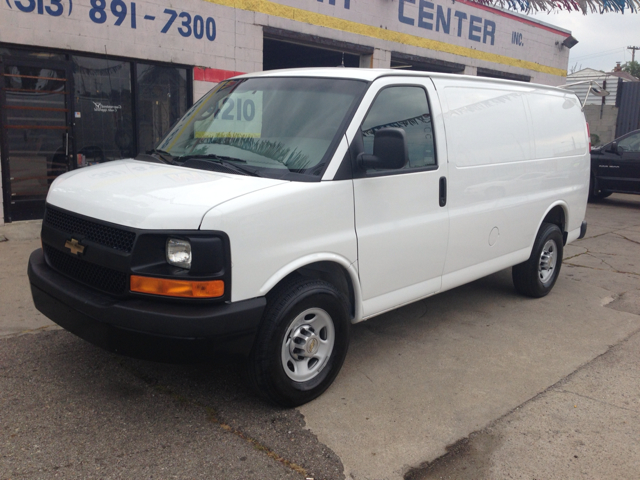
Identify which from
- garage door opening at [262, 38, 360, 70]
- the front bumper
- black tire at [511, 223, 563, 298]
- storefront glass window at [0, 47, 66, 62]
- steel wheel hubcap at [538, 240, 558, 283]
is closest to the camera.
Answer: the front bumper

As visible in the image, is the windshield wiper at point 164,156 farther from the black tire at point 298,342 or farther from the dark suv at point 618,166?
the dark suv at point 618,166

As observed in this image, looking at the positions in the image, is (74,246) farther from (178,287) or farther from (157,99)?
(157,99)

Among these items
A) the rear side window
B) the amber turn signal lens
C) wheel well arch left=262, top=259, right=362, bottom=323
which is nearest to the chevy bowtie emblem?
the amber turn signal lens

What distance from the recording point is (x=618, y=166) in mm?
13211

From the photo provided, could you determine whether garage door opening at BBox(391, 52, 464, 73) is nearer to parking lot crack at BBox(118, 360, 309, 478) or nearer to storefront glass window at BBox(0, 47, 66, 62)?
storefront glass window at BBox(0, 47, 66, 62)

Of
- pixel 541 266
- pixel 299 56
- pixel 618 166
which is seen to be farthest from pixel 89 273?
pixel 299 56

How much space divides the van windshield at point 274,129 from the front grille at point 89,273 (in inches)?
37.8

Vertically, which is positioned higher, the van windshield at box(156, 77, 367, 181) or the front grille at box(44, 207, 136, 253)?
the van windshield at box(156, 77, 367, 181)

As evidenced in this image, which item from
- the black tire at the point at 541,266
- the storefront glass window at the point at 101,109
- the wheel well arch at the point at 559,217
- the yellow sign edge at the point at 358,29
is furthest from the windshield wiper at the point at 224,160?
the yellow sign edge at the point at 358,29

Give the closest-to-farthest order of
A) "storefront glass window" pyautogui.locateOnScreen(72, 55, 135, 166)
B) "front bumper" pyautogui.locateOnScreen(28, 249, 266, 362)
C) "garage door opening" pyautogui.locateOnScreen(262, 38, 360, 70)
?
"front bumper" pyautogui.locateOnScreen(28, 249, 266, 362) < "storefront glass window" pyautogui.locateOnScreen(72, 55, 135, 166) < "garage door opening" pyautogui.locateOnScreen(262, 38, 360, 70)

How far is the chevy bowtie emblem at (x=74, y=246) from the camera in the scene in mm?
3378

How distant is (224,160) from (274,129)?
1.29ft

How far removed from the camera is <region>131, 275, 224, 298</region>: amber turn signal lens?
305 centimetres

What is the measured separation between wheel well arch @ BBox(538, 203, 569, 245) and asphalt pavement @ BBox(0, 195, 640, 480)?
1.25m
